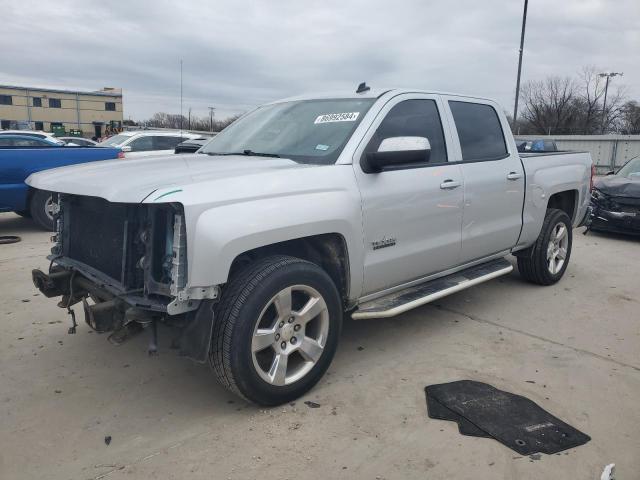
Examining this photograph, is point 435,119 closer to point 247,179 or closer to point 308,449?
point 247,179

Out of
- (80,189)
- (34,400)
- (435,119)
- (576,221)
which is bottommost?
→ (34,400)

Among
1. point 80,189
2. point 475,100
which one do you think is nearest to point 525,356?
point 475,100

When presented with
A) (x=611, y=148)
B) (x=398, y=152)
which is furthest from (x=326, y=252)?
(x=611, y=148)

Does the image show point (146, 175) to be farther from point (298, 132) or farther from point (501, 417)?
point (501, 417)

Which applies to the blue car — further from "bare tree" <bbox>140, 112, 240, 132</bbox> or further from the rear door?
"bare tree" <bbox>140, 112, 240, 132</bbox>

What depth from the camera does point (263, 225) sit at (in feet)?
9.57

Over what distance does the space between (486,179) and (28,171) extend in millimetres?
7022

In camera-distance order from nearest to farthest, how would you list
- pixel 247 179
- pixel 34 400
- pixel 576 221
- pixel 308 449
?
pixel 308 449, pixel 247 179, pixel 34 400, pixel 576 221

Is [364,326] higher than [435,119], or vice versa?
[435,119]

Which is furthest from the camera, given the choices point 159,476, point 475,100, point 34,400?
point 475,100

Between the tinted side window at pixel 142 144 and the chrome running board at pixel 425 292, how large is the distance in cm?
1052

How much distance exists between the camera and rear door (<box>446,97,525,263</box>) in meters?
4.40

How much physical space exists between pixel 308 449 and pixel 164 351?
5.39 feet

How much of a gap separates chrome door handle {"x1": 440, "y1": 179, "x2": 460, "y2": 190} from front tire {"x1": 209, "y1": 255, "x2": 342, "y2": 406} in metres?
1.32
